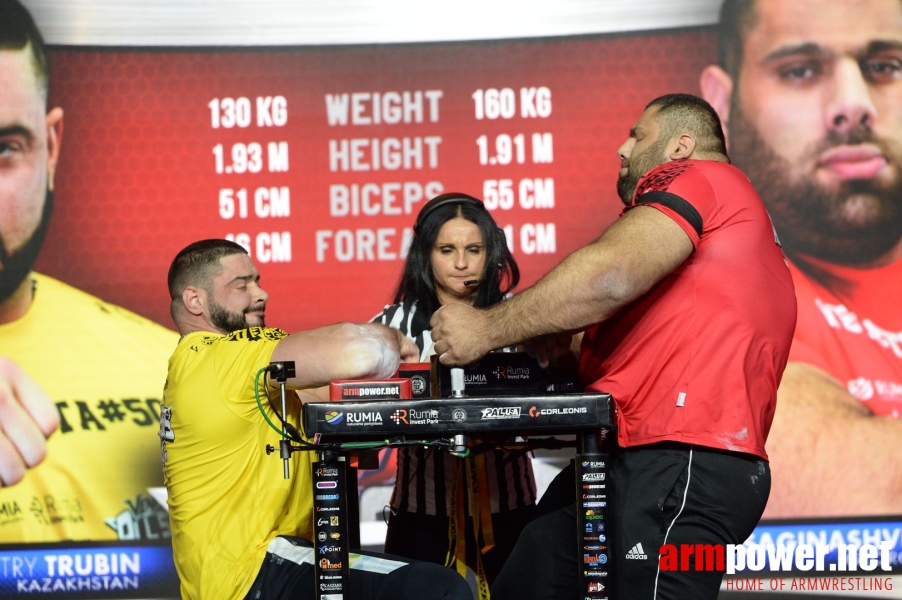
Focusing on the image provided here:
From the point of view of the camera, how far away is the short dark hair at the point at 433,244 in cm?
300

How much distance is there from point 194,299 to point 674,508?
4.34 ft

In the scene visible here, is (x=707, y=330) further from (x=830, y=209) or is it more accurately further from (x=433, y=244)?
(x=830, y=209)

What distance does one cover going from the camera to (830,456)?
3.93m

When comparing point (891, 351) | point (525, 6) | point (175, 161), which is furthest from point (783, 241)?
point (175, 161)

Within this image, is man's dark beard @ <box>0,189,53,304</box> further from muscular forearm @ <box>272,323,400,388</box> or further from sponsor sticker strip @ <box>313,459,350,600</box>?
sponsor sticker strip @ <box>313,459,350,600</box>

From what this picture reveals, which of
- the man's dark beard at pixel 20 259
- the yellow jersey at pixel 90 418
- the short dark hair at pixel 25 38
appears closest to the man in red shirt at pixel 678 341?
the yellow jersey at pixel 90 418

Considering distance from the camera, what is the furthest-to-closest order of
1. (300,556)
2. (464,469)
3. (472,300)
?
(472,300) → (464,469) → (300,556)

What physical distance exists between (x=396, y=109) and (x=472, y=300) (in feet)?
4.77

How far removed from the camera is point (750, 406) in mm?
1893

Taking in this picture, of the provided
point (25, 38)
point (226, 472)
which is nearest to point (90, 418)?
point (25, 38)

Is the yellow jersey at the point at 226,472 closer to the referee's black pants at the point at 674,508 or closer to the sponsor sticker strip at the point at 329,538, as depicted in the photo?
the sponsor sticker strip at the point at 329,538

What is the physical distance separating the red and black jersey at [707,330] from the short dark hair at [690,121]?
15cm

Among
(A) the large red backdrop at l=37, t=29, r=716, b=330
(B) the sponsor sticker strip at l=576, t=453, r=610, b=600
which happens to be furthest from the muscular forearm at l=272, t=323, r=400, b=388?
(A) the large red backdrop at l=37, t=29, r=716, b=330

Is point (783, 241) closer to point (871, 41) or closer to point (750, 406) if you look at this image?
point (871, 41)
